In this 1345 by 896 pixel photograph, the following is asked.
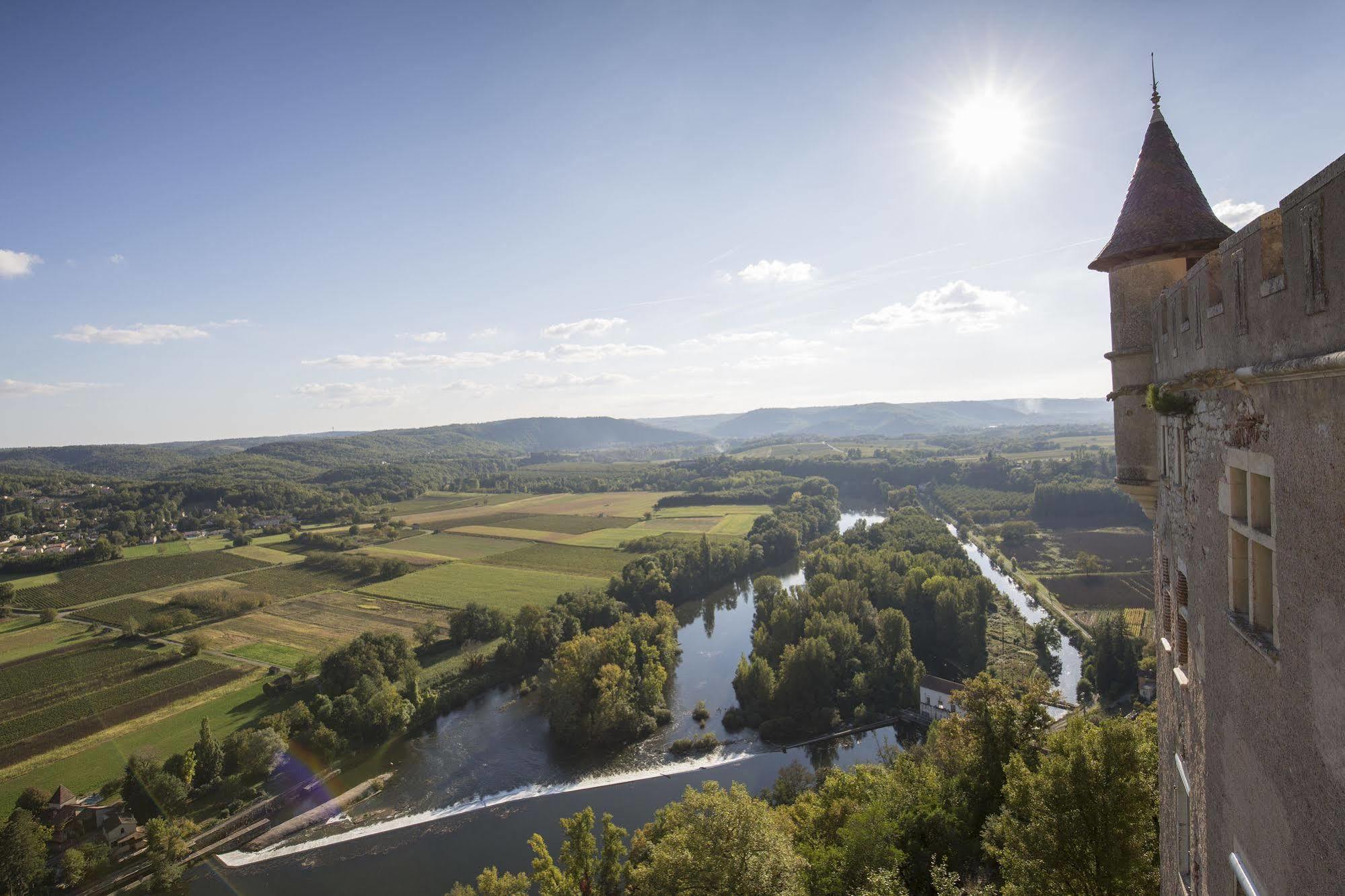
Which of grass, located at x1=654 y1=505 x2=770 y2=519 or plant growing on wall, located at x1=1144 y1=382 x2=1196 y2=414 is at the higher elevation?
plant growing on wall, located at x1=1144 y1=382 x2=1196 y2=414

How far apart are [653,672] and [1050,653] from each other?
1187 inches

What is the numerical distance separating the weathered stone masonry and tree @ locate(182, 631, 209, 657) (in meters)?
62.8

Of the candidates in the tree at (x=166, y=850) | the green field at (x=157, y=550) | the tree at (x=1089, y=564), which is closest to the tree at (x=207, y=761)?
the tree at (x=166, y=850)

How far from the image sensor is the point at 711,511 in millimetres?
121938

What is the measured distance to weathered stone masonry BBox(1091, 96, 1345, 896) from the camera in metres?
4.25

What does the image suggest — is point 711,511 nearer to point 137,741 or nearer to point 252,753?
point 252,753

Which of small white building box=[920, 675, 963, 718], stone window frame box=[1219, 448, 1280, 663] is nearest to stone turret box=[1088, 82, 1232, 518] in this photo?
stone window frame box=[1219, 448, 1280, 663]

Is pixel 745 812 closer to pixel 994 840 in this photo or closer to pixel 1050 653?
pixel 994 840

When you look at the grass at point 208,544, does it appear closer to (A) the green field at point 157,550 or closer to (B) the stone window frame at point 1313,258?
(A) the green field at point 157,550

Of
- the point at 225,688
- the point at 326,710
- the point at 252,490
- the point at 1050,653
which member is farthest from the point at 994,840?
the point at 252,490

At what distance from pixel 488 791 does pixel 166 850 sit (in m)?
14.4

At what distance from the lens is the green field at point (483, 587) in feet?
211

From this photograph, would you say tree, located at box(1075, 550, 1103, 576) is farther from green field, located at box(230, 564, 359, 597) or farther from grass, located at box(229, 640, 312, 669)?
green field, located at box(230, 564, 359, 597)

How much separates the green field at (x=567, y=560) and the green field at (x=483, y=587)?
205 centimetres
